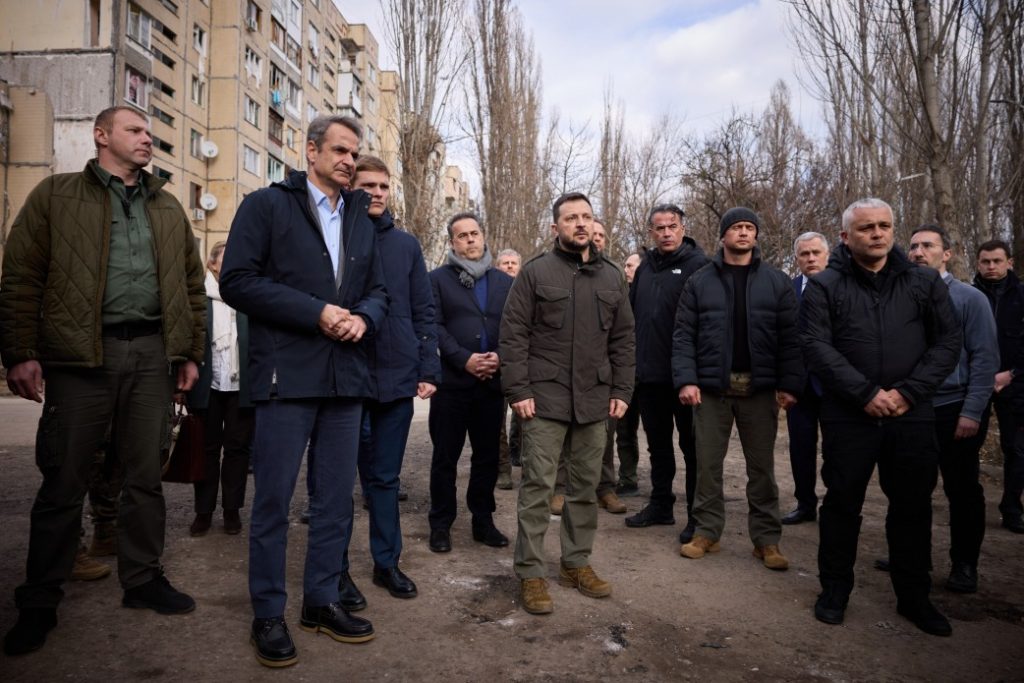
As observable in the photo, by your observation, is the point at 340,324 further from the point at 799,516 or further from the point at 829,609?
the point at 799,516

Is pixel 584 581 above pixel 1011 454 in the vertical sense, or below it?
below

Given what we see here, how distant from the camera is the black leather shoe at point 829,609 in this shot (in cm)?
361

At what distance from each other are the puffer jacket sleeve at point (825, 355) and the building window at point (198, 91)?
32.3 m

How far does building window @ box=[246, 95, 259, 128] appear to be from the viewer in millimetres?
32547

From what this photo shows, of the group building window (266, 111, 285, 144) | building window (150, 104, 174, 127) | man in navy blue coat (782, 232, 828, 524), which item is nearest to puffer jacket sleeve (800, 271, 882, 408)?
man in navy blue coat (782, 232, 828, 524)

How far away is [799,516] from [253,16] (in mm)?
35067

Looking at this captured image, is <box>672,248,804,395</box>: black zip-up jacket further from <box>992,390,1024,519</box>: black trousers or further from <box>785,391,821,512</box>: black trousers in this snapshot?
<box>992,390,1024,519</box>: black trousers

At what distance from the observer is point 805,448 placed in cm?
566

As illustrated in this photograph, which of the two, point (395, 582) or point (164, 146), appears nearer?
point (395, 582)

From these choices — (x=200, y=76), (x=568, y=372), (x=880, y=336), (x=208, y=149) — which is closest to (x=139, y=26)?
(x=200, y=76)

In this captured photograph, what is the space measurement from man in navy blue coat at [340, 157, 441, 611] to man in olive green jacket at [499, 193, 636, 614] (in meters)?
0.52

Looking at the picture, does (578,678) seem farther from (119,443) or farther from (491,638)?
(119,443)

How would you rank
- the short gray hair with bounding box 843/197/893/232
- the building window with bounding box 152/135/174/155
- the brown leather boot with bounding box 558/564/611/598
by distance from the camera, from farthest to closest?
Answer: the building window with bounding box 152/135/174/155 → the brown leather boot with bounding box 558/564/611/598 → the short gray hair with bounding box 843/197/893/232

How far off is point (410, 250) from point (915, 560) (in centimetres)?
322
